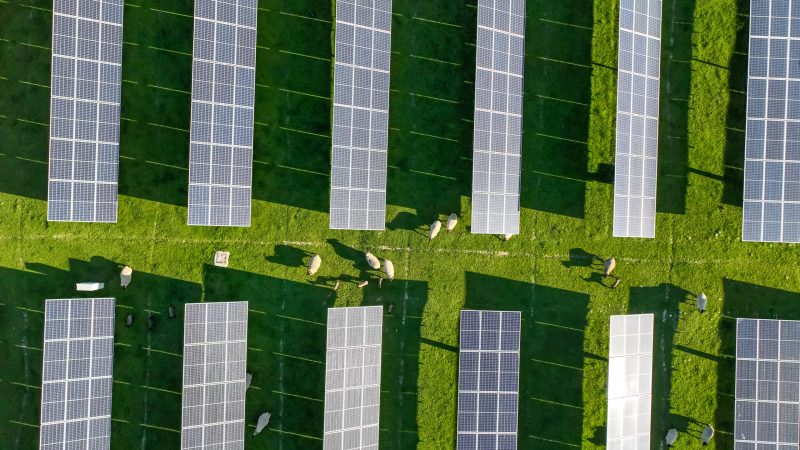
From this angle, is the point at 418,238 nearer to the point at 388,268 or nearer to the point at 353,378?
the point at 388,268

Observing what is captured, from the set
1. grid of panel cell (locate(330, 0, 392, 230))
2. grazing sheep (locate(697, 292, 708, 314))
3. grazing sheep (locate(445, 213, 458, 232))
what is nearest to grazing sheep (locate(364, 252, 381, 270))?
grid of panel cell (locate(330, 0, 392, 230))

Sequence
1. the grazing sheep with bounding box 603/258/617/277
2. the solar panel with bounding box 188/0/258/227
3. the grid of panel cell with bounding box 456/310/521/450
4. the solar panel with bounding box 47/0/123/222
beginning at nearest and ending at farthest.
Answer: the solar panel with bounding box 47/0/123/222
the solar panel with bounding box 188/0/258/227
the grid of panel cell with bounding box 456/310/521/450
the grazing sheep with bounding box 603/258/617/277

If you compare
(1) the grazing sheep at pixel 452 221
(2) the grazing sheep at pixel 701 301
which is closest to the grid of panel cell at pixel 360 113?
(1) the grazing sheep at pixel 452 221

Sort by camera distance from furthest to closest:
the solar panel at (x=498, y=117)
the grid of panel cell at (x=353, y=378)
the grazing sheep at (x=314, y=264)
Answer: the grazing sheep at (x=314, y=264) → the solar panel at (x=498, y=117) → the grid of panel cell at (x=353, y=378)

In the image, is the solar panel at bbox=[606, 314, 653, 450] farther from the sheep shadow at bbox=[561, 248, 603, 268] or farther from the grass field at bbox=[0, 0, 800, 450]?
the sheep shadow at bbox=[561, 248, 603, 268]

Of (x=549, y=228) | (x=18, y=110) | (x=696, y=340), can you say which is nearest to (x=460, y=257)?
(x=549, y=228)

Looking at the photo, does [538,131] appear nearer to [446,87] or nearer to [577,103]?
[577,103]

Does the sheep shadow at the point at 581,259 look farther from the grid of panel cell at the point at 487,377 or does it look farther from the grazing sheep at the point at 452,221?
the grazing sheep at the point at 452,221
